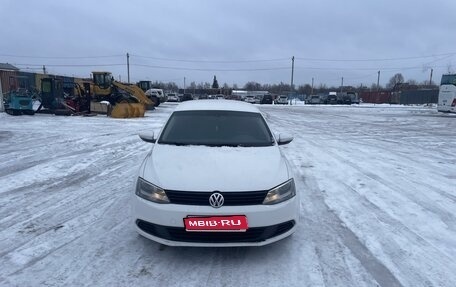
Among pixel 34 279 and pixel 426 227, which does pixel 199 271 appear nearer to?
pixel 34 279

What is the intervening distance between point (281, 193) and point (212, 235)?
0.83m

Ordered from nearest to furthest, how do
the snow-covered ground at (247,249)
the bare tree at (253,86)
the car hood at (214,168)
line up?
1. the snow-covered ground at (247,249)
2. the car hood at (214,168)
3. the bare tree at (253,86)

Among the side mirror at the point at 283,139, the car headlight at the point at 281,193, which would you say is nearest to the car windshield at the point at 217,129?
the side mirror at the point at 283,139

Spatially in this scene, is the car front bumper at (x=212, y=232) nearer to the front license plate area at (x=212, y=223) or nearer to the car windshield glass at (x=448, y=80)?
the front license plate area at (x=212, y=223)

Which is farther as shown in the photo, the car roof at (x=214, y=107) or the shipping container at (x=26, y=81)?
the shipping container at (x=26, y=81)

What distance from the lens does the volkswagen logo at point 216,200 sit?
11.5 feet

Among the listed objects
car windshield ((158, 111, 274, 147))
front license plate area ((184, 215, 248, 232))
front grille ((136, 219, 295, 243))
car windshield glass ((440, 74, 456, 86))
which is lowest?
front grille ((136, 219, 295, 243))

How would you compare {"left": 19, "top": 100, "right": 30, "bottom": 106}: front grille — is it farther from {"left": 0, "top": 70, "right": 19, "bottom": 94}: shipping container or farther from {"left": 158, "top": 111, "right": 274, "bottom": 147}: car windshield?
{"left": 158, "top": 111, "right": 274, "bottom": 147}: car windshield

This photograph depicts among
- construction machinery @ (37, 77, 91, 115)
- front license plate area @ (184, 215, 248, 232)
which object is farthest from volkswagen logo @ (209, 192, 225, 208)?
construction machinery @ (37, 77, 91, 115)

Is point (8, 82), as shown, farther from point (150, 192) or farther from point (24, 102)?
point (150, 192)

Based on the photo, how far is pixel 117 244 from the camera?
4090mm

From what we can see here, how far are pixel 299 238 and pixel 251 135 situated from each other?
1531 mm

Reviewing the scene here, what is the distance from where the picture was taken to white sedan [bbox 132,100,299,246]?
3.52m

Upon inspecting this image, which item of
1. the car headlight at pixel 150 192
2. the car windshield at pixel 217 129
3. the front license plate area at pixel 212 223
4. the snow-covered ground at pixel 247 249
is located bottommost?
the snow-covered ground at pixel 247 249
